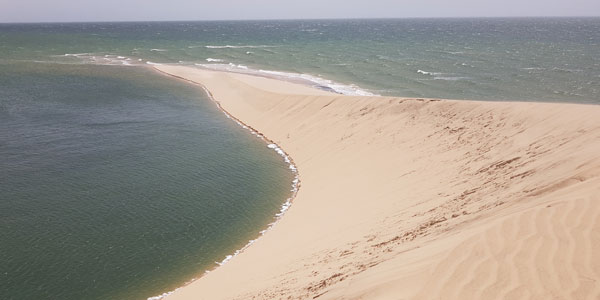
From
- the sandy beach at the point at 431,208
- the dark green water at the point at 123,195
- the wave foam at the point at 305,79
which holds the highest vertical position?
the wave foam at the point at 305,79

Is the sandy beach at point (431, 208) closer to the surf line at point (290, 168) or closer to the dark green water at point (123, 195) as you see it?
the surf line at point (290, 168)

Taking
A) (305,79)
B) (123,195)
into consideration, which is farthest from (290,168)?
(305,79)

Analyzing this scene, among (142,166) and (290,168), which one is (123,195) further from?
(290,168)

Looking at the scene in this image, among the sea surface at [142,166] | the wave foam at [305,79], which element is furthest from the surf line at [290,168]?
the wave foam at [305,79]

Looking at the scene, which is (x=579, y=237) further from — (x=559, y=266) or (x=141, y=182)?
(x=141, y=182)

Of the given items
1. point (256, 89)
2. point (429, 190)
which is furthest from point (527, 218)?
point (256, 89)

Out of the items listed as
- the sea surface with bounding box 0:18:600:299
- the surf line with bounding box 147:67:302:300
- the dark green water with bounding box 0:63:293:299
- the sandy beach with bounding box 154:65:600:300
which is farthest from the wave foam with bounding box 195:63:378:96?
the dark green water with bounding box 0:63:293:299

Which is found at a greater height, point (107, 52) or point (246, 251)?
point (107, 52)
